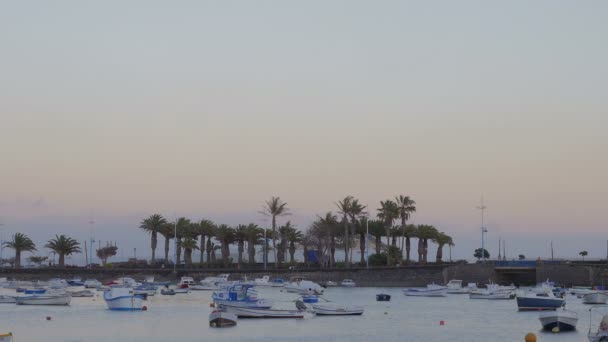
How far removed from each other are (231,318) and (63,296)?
114 ft

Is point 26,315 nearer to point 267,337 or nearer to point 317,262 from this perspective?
point 267,337

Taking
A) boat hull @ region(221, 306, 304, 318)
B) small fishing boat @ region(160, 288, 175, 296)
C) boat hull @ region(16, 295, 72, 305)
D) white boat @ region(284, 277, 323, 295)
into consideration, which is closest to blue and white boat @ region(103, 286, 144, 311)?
boat hull @ region(16, 295, 72, 305)

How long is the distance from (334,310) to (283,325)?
10434 millimetres

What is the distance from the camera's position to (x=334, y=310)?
261ft

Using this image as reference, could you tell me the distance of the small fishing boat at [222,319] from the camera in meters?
68.9

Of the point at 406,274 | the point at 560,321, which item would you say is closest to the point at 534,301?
the point at 560,321

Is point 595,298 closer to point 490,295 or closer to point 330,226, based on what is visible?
point 490,295

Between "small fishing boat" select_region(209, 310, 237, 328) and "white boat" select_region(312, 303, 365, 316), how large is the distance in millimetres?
11604

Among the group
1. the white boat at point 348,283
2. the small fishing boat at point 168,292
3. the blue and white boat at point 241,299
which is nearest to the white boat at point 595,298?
the blue and white boat at point 241,299

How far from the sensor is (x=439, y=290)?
119938 millimetres

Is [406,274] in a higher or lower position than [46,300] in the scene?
higher

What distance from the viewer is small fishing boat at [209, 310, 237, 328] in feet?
226

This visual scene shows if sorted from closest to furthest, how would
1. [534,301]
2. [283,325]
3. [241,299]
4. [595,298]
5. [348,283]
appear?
[283,325]
[241,299]
[534,301]
[595,298]
[348,283]

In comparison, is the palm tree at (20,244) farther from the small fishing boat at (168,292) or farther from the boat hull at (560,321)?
the boat hull at (560,321)
